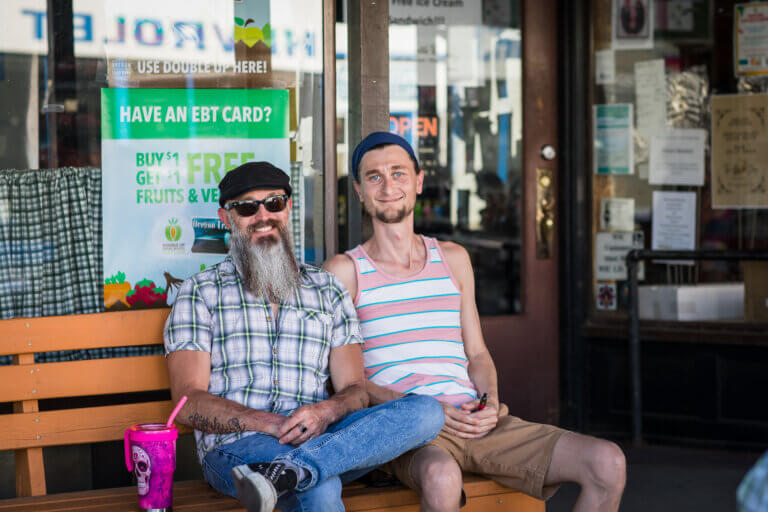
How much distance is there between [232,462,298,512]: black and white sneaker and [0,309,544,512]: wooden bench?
0.47 metres

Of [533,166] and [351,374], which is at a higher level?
[533,166]

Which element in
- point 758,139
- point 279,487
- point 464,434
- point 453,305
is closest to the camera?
point 279,487

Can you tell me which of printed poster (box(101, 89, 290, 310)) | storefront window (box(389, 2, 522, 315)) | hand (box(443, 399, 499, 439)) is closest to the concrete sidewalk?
storefront window (box(389, 2, 522, 315))

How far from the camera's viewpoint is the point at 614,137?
5.02 metres

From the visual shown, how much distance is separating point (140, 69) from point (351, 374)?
1.58 meters

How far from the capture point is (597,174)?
5.05m

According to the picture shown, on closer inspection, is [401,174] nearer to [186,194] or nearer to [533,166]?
[186,194]

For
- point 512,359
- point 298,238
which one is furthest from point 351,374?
point 512,359

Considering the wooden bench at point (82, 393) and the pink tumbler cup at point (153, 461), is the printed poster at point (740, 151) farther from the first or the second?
the pink tumbler cup at point (153, 461)

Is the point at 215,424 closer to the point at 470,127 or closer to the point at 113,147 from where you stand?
the point at 113,147

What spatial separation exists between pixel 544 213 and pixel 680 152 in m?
0.82

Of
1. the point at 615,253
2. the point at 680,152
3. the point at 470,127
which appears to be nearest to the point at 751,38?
the point at 680,152

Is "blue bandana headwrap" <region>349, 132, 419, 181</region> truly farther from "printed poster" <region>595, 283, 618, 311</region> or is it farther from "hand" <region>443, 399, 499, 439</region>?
"printed poster" <region>595, 283, 618, 311</region>

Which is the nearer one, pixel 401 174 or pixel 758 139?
pixel 401 174
